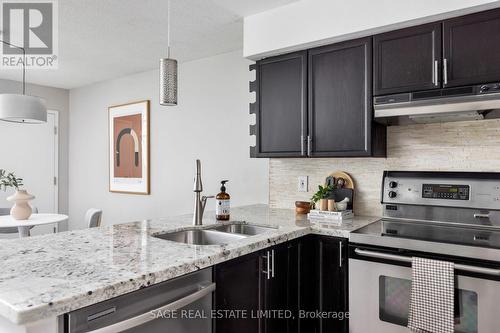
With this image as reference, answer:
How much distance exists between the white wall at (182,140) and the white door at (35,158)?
1.19ft

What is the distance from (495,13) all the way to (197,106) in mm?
2627

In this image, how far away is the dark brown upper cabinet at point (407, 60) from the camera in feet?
6.40

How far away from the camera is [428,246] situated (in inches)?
64.2

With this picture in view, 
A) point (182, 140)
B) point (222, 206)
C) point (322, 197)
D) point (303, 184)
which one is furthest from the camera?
point (182, 140)

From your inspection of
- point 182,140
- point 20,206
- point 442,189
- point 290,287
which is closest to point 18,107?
point 20,206

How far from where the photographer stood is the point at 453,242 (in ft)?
5.31

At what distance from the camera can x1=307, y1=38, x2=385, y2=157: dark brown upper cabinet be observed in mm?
2172

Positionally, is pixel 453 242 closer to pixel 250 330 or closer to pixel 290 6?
pixel 250 330

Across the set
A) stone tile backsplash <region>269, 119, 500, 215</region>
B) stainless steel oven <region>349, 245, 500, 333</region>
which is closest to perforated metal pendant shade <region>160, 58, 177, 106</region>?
stainless steel oven <region>349, 245, 500, 333</region>

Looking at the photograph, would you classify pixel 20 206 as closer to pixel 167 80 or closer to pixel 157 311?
pixel 167 80

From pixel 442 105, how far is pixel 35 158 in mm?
4979

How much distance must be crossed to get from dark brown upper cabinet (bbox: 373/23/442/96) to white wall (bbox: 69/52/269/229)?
1.32 m

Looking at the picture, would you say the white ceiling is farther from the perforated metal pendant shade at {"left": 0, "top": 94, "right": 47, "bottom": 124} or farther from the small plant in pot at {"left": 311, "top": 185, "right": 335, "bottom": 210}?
the small plant in pot at {"left": 311, "top": 185, "right": 335, "bottom": 210}

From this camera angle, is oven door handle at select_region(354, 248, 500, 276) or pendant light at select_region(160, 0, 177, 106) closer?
oven door handle at select_region(354, 248, 500, 276)
